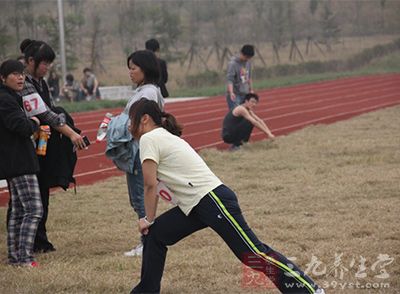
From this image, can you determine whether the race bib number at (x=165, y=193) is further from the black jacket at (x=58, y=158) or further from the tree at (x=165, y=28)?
the tree at (x=165, y=28)

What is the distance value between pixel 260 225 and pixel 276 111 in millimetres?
14132

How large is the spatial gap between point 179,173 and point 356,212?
3313 mm

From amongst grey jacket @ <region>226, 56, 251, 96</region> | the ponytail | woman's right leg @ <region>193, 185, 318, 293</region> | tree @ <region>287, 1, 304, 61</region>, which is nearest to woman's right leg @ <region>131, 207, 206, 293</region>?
woman's right leg @ <region>193, 185, 318, 293</region>

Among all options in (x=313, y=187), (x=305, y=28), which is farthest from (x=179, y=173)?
(x=305, y=28)

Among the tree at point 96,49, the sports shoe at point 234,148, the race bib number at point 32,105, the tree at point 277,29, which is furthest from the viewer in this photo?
the tree at point 277,29

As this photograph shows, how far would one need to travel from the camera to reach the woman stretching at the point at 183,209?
4.82 metres

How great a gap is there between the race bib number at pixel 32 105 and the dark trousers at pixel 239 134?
6.99m

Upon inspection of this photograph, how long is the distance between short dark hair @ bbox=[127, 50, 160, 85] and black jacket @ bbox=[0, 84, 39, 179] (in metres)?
0.93

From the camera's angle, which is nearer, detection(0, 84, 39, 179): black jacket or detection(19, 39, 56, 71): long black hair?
detection(0, 84, 39, 179): black jacket

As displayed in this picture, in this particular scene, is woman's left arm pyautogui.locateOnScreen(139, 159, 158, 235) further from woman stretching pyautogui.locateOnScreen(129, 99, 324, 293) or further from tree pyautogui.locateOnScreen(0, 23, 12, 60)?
tree pyautogui.locateOnScreen(0, 23, 12, 60)

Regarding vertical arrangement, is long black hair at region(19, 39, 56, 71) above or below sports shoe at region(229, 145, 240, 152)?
above

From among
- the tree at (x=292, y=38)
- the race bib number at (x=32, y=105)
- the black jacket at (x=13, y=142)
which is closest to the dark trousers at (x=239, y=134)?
the race bib number at (x=32, y=105)

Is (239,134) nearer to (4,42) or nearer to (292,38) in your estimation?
(4,42)

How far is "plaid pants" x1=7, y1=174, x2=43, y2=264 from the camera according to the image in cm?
640
